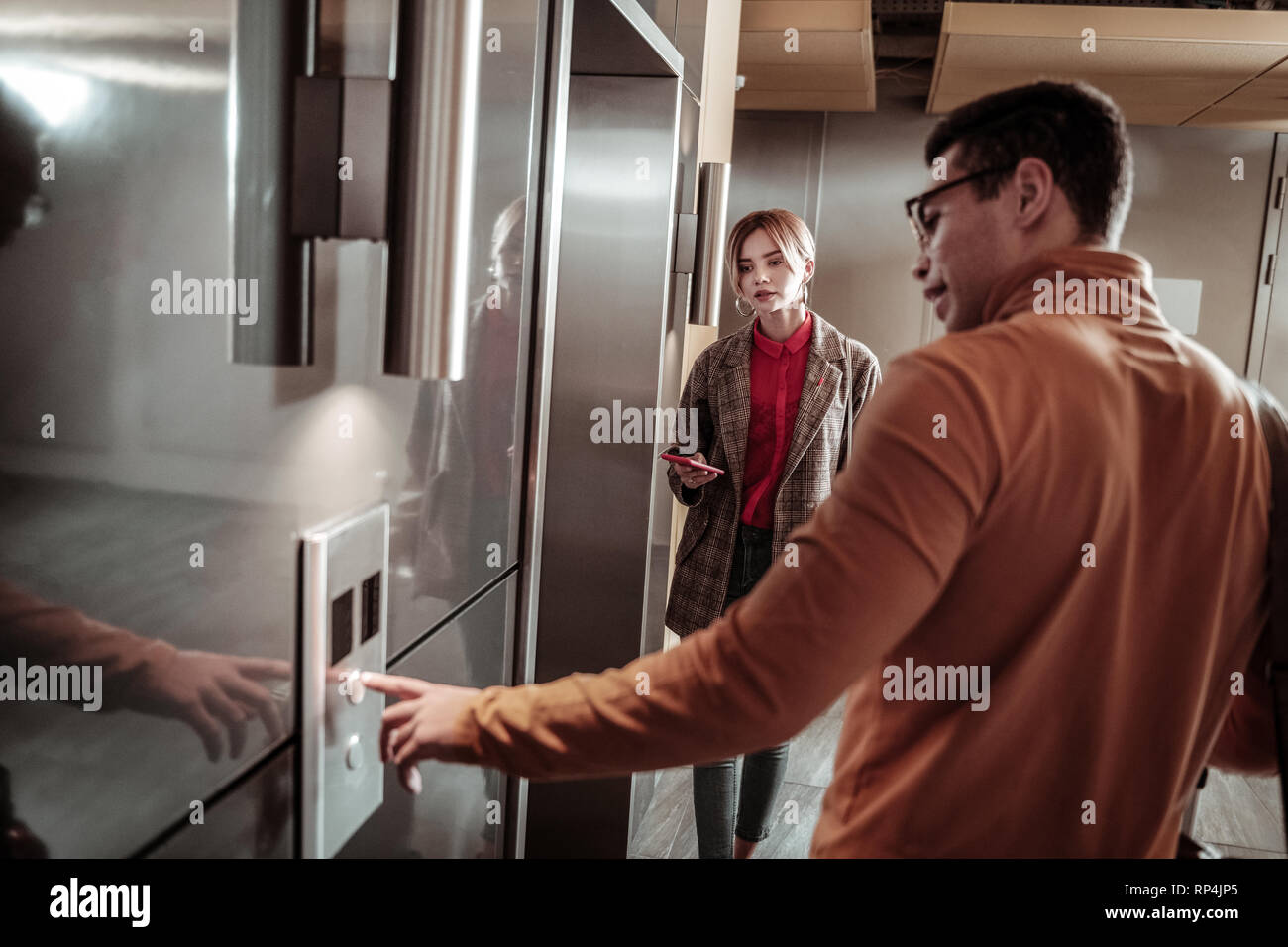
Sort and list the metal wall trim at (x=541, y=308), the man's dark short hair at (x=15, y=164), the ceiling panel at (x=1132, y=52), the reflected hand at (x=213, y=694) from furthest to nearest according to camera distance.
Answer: the ceiling panel at (x=1132, y=52) < the metal wall trim at (x=541, y=308) < the reflected hand at (x=213, y=694) < the man's dark short hair at (x=15, y=164)

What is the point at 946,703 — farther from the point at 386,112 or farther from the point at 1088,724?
the point at 386,112

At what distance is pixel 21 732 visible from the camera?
1.88ft

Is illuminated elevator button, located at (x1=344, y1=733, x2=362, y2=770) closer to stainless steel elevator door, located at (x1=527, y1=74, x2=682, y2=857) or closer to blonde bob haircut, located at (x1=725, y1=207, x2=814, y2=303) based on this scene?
stainless steel elevator door, located at (x1=527, y1=74, x2=682, y2=857)

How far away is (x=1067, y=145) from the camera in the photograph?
946 mm

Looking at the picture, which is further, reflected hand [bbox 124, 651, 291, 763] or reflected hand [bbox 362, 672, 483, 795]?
reflected hand [bbox 362, 672, 483, 795]

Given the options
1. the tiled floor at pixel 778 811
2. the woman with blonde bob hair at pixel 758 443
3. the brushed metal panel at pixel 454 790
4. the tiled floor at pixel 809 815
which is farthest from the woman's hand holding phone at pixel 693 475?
the brushed metal panel at pixel 454 790

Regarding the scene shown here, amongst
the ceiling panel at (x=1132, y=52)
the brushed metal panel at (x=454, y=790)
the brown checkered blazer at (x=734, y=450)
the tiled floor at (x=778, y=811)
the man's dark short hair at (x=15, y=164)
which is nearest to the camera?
the man's dark short hair at (x=15, y=164)

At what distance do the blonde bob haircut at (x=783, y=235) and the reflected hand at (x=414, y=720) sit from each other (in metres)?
1.57

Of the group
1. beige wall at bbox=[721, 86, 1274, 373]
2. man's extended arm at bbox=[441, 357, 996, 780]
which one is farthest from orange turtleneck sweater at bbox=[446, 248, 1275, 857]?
beige wall at bbox=[721, 86, 1274, 373]

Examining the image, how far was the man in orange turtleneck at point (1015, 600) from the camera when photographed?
2.58 ft

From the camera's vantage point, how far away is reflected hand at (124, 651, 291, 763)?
645 mm

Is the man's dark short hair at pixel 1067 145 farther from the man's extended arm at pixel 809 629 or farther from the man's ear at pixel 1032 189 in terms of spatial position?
the man's extended arm at pixel 809 629

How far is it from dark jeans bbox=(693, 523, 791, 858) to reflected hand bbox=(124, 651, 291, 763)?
1.56 meters

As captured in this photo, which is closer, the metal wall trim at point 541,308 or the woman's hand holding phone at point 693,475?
the metal wall trim at point 541,308
